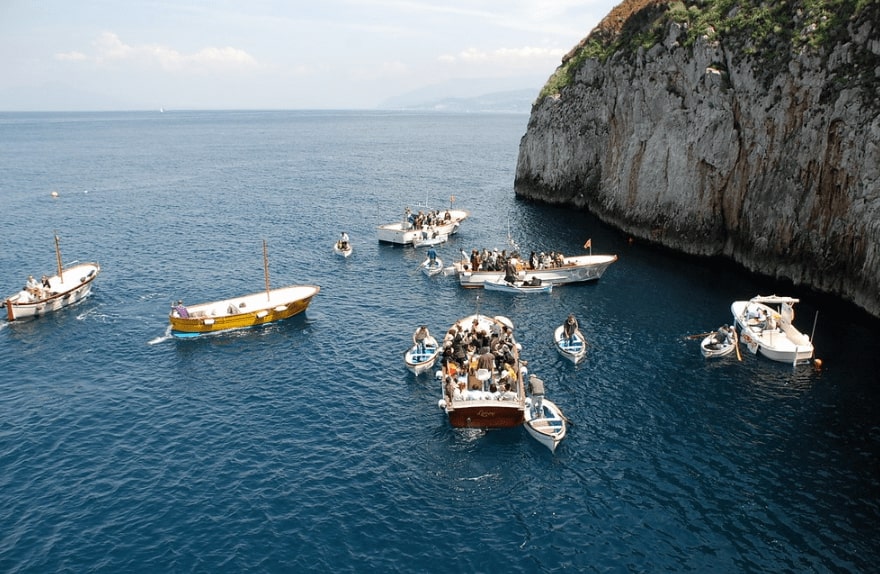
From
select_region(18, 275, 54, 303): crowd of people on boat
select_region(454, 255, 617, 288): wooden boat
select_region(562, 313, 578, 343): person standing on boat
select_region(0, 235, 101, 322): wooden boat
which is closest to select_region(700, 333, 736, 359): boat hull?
select_region(562, 313, 578, 343): person standing on boat

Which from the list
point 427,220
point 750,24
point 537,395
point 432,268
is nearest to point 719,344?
point 537,395

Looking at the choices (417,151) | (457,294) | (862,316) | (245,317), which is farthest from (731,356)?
(417,151)

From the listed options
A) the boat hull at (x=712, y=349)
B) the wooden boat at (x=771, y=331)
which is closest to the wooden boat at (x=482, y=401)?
the boat hull at (x=712, y=349)

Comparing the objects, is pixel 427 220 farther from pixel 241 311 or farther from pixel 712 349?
pixel 712 349

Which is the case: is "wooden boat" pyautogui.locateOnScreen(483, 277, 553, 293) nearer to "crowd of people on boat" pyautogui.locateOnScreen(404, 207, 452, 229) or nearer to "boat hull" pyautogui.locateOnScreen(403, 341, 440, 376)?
"boat hull" pyautogui.locateOnScreen(403, 341, 440, 376)

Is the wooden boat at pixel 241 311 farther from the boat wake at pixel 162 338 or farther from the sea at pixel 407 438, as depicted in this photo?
the sea at pixel 407 438
